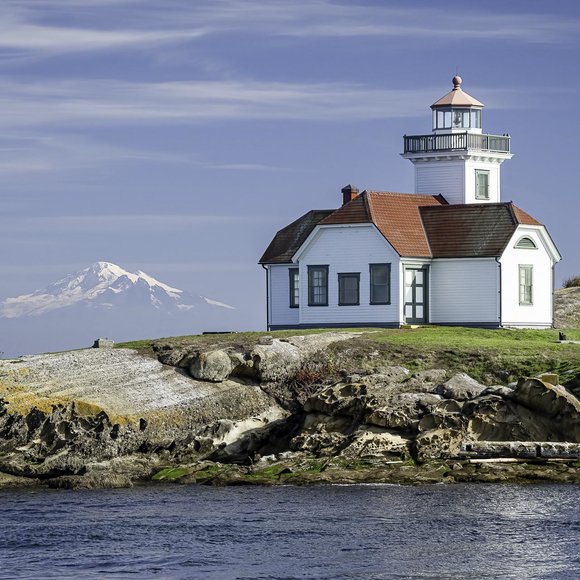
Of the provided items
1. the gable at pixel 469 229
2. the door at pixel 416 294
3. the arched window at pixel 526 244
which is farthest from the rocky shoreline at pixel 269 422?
the arched window at pixel 526 244

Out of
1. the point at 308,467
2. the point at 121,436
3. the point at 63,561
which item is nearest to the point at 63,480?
the point at 121,436

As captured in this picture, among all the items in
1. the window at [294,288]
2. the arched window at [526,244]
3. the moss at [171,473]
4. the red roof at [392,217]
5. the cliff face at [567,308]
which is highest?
the red roof at [392,217]

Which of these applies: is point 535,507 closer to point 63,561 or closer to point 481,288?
point 63,561

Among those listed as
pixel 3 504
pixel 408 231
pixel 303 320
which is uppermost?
pixel 408 231

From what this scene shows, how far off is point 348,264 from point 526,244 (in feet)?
22.2

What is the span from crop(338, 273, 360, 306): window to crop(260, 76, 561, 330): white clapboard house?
0.04 m

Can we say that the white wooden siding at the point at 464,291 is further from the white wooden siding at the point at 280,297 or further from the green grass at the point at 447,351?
the white wooden siding at the point at 280,297

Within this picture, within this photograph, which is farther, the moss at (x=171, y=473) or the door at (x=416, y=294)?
the door at (x=416, y=294)

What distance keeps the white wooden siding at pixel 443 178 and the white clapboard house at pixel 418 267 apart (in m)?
1.60

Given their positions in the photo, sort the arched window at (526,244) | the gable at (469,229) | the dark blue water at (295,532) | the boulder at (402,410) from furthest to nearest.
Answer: the arched window at (526,244), the gable at (469,229), the boulder at (402,410), the dark blue water at (295,532)

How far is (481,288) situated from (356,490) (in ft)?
61.8

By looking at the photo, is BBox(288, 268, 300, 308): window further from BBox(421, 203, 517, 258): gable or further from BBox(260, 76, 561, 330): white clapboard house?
BBox(421, 203, 517, 258): gable

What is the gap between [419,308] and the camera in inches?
1946

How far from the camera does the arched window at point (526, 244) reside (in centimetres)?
4976
